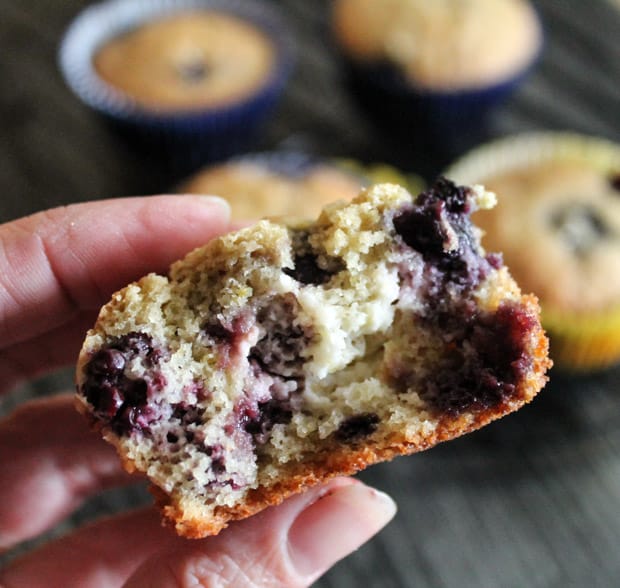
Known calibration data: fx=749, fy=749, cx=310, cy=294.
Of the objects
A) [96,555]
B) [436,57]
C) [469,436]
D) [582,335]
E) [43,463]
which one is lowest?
[469,436]

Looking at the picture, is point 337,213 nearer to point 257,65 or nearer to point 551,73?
point 257,65

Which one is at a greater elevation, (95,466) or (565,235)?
(565,235)

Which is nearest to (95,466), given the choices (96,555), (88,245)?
(96,555)

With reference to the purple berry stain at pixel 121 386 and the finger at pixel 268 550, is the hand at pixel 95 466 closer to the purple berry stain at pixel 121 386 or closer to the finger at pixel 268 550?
the finger at pixel 268 550

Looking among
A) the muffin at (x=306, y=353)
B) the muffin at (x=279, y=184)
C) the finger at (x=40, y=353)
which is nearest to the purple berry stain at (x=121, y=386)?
the muffin at (x=306, y=353)

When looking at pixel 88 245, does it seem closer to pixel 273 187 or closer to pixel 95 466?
pixel 95 466

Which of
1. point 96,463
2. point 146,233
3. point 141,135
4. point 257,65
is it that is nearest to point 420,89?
point 257,65
